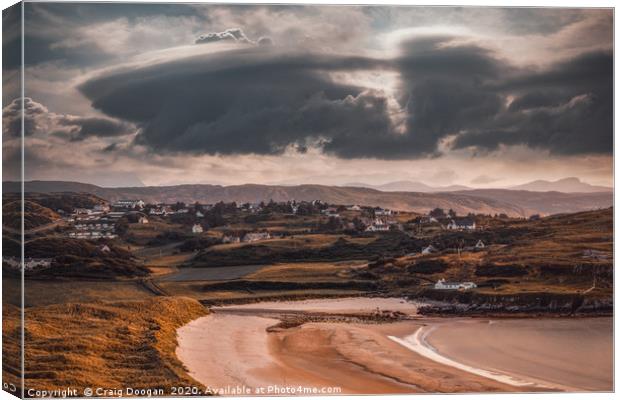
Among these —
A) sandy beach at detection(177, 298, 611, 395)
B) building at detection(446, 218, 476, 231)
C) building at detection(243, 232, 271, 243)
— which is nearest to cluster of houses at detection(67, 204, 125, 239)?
sandy beach at detection(177, 298, 611, 395)

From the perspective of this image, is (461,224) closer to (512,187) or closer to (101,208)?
(512,187)

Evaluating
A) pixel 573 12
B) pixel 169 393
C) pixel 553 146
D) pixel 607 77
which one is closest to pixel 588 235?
pixel 553 146

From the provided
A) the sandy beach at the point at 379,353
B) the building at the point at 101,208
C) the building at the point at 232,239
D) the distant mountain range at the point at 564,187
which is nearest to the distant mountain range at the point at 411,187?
the distant mountain range at the point at 564,187

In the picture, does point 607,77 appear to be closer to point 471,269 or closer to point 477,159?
point 477,159

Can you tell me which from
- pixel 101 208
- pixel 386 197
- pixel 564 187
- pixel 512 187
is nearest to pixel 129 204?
pixel 101 208

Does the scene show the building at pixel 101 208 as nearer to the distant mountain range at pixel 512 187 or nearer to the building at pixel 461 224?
the distant mountain range at pixel 512 187

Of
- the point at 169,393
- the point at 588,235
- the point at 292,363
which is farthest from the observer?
the point at 588,235
